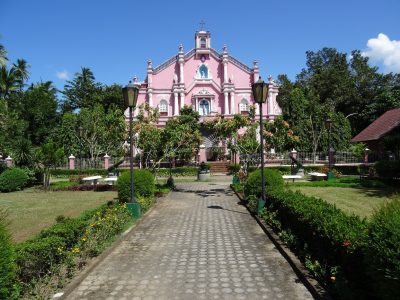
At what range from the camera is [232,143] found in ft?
63.7

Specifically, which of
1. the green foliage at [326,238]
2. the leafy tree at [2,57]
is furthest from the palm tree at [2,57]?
the green foliage at [326,238]

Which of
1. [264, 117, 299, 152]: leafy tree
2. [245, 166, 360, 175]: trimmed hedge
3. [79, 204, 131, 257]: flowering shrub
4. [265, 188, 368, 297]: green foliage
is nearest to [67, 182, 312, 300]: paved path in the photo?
[79, 204, 131, 257]: flowering shrub

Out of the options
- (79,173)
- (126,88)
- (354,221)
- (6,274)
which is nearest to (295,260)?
(354,221)

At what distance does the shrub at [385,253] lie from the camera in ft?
11.3

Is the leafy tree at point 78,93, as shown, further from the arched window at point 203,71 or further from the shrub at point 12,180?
the shrub at point 12,180

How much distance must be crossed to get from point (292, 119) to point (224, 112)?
797 cm

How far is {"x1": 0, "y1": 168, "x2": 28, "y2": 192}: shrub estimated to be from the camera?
20.7m

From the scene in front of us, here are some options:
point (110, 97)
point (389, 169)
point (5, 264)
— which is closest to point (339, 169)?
point (389, 169)

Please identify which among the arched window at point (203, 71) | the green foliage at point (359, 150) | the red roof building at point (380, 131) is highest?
the arched window at point (203, 71)

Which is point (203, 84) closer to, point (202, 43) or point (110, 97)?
point (202, 43)

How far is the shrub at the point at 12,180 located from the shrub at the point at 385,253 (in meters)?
21.4

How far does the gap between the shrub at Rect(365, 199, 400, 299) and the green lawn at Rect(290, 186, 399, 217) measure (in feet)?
24.0

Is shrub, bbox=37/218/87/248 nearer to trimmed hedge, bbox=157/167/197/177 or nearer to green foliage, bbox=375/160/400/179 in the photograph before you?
green foliage, bbox=375/160/400/179

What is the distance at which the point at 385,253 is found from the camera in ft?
11.6
